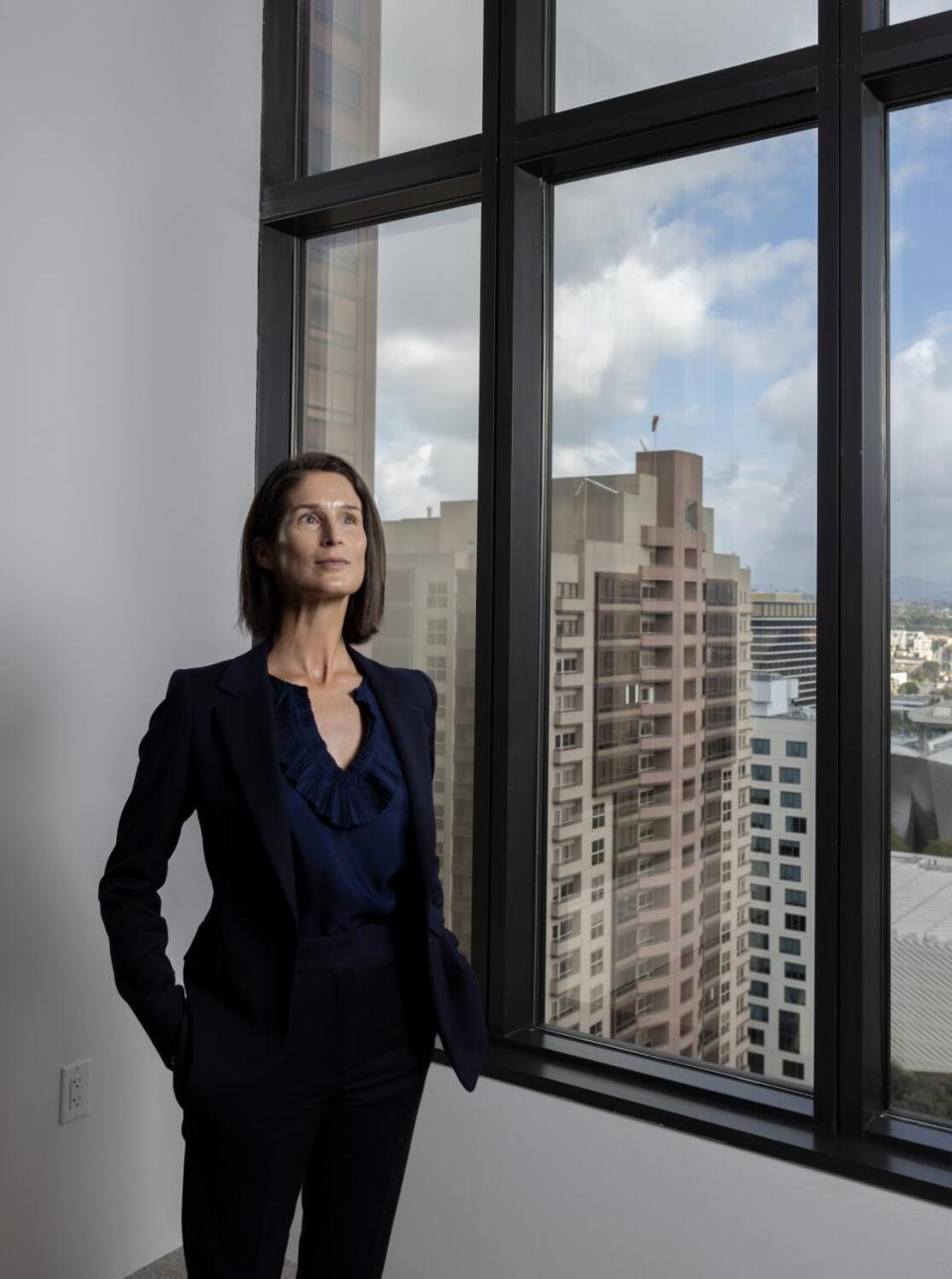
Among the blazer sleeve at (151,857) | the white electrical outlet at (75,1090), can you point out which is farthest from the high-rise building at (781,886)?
the white electrical outlet at (75,1090)

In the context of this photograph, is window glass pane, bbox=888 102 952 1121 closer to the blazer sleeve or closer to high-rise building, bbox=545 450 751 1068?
high-rise building, bbox=545 450 751 1068

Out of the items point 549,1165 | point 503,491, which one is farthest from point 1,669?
point 549,1165

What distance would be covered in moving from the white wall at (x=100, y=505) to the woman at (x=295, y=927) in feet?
2.19

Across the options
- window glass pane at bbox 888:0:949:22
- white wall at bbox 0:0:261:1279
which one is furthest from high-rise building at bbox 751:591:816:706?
white wall at bbox 0:0:261:1279

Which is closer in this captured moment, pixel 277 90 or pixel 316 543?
pixel 316 543

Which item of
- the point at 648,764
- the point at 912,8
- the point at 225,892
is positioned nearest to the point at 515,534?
the point at 648,764

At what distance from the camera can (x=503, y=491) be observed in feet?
7.27

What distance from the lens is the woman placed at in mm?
1489

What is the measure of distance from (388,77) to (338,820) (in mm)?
1823

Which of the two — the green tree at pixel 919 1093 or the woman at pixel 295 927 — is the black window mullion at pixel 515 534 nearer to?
the woman at pixel 295 927

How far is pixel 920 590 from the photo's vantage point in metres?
1.87

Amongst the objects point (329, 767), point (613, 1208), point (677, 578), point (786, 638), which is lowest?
point (613, 1208)

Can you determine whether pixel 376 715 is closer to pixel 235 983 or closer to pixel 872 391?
pixel 235 983

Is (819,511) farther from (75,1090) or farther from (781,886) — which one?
(75,1090)
